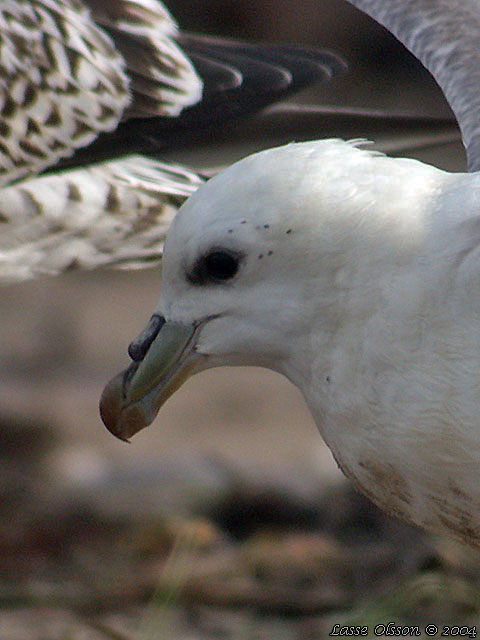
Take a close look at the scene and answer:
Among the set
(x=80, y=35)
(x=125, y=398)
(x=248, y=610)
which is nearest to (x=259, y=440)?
(x=248, y=610)

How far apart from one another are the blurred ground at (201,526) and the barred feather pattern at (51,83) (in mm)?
197

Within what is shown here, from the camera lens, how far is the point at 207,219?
4.23ft

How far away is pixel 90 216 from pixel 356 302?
145 cm

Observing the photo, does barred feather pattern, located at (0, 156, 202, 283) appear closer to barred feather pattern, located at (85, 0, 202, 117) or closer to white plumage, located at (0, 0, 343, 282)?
white plumage, located at (0, 0, 343, 282)

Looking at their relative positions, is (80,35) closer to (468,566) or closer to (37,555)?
(37,555)

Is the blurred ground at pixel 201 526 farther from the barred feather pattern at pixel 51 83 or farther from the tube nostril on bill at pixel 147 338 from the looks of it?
the tube nostril on bill at pixel 147 338

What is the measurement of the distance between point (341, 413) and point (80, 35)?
5.12ft

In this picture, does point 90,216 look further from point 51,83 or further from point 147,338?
point 147,338

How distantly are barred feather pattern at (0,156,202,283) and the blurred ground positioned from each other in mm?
90

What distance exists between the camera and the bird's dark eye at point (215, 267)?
1.30 meters

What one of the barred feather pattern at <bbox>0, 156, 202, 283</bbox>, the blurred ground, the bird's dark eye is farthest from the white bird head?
the barred feather pattern at <bbox>0, 156, 202, 283</bbox>

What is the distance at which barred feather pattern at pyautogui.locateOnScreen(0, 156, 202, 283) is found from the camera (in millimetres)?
2580

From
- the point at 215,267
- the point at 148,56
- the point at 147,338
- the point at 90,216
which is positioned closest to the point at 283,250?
the point at 215,267

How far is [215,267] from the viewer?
1311 mm
